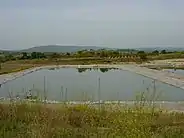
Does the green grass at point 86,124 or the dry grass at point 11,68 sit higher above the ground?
the green grass at point 86,124

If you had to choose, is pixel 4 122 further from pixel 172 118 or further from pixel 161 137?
pixel 172 118

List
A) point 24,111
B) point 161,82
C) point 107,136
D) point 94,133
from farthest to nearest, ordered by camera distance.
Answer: point 161,82
point 24,111
point 94,133
point 107,136

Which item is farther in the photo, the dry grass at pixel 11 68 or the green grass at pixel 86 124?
the dry grass at pixel 11 68

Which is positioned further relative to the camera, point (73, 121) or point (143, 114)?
point (73, 121)

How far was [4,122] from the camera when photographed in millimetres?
4773

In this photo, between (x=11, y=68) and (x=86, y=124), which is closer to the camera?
(x=86, y=124)

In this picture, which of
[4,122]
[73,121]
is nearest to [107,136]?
[4,122]

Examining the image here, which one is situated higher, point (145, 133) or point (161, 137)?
point (145, 133)

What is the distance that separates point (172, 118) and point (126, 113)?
13.0 ft

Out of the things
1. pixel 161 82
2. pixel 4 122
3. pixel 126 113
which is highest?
pixel 126 113

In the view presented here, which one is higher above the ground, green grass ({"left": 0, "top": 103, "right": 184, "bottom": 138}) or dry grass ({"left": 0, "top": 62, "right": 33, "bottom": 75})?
green grass ({"left": 0, "top": 103, "right": 184, "bottom": 138})

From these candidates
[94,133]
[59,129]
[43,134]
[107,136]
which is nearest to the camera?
[43,134]

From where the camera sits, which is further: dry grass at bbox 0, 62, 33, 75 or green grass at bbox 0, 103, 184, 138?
dry grass at bbox 0, 62, 33, 75

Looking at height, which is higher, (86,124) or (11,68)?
(86,124)
